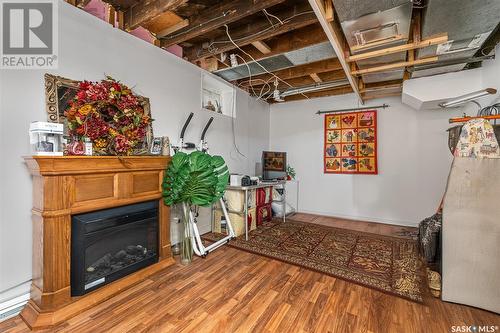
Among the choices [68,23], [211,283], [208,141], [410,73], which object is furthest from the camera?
[208,141]

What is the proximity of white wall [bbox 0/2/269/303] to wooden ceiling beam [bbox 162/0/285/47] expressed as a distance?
617 mm

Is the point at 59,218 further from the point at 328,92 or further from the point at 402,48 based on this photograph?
the point at 328,92

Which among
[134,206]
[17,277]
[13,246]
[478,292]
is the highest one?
[134,206]

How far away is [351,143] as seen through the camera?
4.36 meters

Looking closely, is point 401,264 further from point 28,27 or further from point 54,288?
point 28,27

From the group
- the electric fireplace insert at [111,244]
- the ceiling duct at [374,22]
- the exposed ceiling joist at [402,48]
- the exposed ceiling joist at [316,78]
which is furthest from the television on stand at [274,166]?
the electric fireplace insert at [111,244]

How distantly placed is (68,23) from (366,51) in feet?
9.66

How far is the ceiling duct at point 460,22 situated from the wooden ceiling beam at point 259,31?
3.15 feet

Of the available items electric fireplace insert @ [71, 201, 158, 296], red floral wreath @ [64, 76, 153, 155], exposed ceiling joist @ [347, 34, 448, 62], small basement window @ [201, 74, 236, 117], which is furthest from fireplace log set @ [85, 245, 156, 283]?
exposed ceiling joist @ [347, 34, 448, 62]

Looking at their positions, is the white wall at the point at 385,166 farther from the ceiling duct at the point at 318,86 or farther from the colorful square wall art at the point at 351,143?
the ceiling duct at the point at 318,86

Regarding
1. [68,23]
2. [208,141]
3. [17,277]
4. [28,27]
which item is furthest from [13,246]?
[208,141]

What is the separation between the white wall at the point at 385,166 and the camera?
372 cm

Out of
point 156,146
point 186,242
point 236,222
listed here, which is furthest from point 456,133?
point 156,146

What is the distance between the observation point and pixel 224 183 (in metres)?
2.59
